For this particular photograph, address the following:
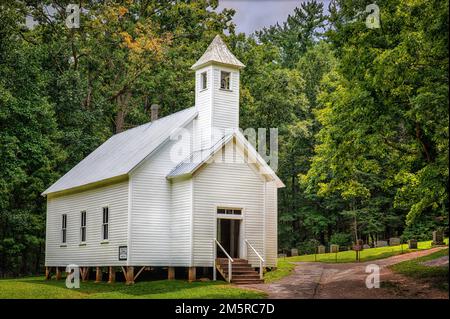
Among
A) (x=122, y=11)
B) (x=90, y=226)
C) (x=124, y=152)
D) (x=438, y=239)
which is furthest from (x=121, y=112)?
(x=438, y=239)

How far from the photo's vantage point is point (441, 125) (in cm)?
2070

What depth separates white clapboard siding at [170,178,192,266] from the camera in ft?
92.1

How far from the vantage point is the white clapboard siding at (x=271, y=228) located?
32.2 meters

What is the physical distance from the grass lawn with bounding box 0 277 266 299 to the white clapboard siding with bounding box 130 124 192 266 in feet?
5.39

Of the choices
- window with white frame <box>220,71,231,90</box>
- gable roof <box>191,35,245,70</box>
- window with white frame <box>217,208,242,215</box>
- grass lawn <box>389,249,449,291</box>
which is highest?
gable roof <box>191,35,245,70</box>

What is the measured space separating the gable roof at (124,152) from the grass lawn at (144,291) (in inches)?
199

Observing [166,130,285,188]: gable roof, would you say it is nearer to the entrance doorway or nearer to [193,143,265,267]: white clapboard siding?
[193,143,265,267]: white clapboard siding

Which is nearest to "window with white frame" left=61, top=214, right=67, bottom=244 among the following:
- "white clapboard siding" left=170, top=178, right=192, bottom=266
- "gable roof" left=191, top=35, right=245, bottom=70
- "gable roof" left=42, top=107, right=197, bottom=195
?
"gable roof" left=42, top=107, right=197, bottom=195

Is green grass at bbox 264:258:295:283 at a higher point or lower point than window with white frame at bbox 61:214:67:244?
lower

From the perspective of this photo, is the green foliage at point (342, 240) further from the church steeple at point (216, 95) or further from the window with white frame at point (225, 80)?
the window with white frame at point (225, 80)

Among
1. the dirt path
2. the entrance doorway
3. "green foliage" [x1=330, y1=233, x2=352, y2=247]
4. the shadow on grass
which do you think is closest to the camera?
the dirt path

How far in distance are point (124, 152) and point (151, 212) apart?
16.5 ft

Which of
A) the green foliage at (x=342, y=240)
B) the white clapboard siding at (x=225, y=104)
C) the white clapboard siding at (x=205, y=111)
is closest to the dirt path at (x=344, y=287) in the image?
the white clapboard siding at (x=205, y=111)

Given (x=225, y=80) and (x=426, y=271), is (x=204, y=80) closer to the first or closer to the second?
(x=225, y=80)
